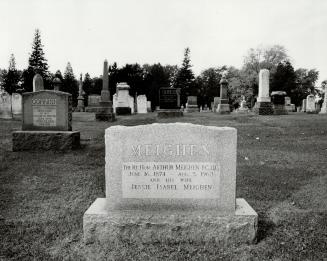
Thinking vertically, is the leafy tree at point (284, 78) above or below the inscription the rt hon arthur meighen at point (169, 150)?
above

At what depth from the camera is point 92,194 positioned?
5.37 meters

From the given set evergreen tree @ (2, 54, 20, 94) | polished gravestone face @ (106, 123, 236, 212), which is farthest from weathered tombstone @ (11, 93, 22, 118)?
evergreen tree @ (2, 54, 20, 94)

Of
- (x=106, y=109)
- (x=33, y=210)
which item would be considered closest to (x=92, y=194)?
(x=33, y=210)

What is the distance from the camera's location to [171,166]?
3908mm

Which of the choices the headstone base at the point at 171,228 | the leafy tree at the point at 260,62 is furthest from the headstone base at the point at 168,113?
the leafy tree at the point at 260,62

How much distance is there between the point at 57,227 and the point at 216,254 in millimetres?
1982

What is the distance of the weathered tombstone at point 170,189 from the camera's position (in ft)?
12.3

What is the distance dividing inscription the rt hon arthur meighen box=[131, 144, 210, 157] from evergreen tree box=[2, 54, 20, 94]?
7373 centimetres

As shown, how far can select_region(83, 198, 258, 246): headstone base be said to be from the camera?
374 cm

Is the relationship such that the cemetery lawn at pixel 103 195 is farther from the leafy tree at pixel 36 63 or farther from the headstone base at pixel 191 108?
the leafy tree at pixel 36 63

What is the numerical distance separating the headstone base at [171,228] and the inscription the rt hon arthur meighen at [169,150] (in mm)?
695

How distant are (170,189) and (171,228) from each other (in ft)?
1.43

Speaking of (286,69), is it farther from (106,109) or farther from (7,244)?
(7,244)

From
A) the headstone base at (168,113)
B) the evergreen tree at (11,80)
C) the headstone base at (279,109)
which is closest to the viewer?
the headstone base at (168,113)
